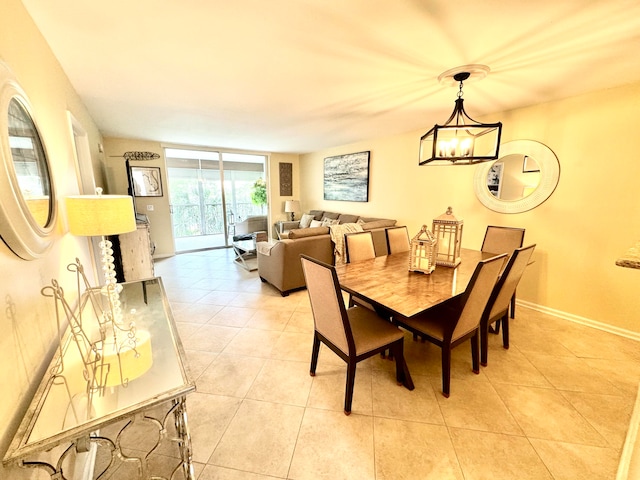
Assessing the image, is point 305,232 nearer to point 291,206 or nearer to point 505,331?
point 505,331

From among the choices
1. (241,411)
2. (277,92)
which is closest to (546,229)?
(277,92)

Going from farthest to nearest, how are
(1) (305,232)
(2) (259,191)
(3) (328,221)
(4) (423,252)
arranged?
1. (2) (259,191)
2. (3) (328,221)
3. (1) (305,232)
4. (4) (423,252)

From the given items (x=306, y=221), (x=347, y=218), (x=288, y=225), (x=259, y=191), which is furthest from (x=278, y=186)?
(x=347, y=218)

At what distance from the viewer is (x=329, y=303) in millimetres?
1549

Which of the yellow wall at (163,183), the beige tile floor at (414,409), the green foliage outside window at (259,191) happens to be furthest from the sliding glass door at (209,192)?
the beige tile floor at (414,409)

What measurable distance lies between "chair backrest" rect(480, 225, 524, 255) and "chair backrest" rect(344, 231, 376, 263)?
1.38 metres

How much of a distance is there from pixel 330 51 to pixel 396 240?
6.24ft

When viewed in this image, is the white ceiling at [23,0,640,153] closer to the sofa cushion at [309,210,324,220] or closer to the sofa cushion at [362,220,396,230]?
Answer: the sofa cushion at [362,220,396,230]

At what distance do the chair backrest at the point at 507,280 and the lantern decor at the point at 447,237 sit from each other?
1.25ft

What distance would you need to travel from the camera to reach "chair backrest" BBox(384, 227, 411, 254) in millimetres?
2816

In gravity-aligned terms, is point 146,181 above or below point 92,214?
above

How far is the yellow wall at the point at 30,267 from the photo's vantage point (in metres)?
0.80

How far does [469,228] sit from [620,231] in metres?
1.34

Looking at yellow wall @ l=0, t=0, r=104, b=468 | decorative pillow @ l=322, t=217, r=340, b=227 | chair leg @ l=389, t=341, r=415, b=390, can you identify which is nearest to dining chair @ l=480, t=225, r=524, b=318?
chair leg @ l=389, t=341, r=415, b=390
